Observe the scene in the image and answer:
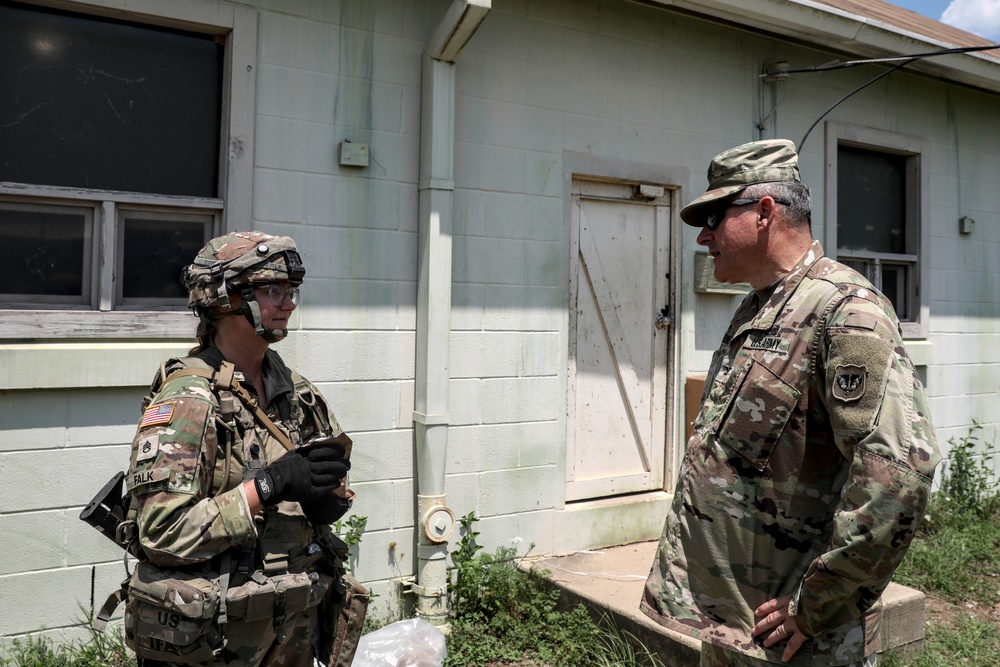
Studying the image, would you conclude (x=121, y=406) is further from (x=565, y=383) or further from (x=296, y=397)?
(x=565, y=383)

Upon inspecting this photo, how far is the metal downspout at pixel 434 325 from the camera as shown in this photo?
4.65 metres

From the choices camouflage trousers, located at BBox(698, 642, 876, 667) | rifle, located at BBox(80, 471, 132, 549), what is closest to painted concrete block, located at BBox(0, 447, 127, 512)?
rifle, located at BBox(80, 471, 132, 549)

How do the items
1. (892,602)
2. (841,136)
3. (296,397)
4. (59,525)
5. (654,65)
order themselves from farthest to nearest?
(841,136)
(654,65)
(892,602)
(59,525)
(296,397)

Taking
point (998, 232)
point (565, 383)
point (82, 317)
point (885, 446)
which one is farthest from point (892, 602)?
point (998, 232)

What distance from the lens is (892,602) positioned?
14.3 feet

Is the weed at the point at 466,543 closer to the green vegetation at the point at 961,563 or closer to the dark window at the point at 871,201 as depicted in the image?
the green vegetation at the point at 961,563

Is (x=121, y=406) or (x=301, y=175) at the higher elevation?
(x=301, y=175)

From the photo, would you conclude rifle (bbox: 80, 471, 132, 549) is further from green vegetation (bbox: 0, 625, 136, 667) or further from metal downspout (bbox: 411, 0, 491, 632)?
metal downspout (bbox: 411, 0, 491, 632)

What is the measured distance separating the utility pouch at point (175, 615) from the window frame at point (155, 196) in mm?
1903

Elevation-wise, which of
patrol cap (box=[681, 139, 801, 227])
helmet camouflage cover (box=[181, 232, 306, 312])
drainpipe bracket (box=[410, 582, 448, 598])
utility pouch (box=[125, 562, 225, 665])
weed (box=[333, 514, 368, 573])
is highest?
patrol cap (box=[681, 139, 801, 227])

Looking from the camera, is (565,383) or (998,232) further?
(998,232)

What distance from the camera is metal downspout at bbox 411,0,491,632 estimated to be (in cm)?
465

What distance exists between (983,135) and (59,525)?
785 centimetres

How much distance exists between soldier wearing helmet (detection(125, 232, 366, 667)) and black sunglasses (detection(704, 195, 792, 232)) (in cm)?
126
